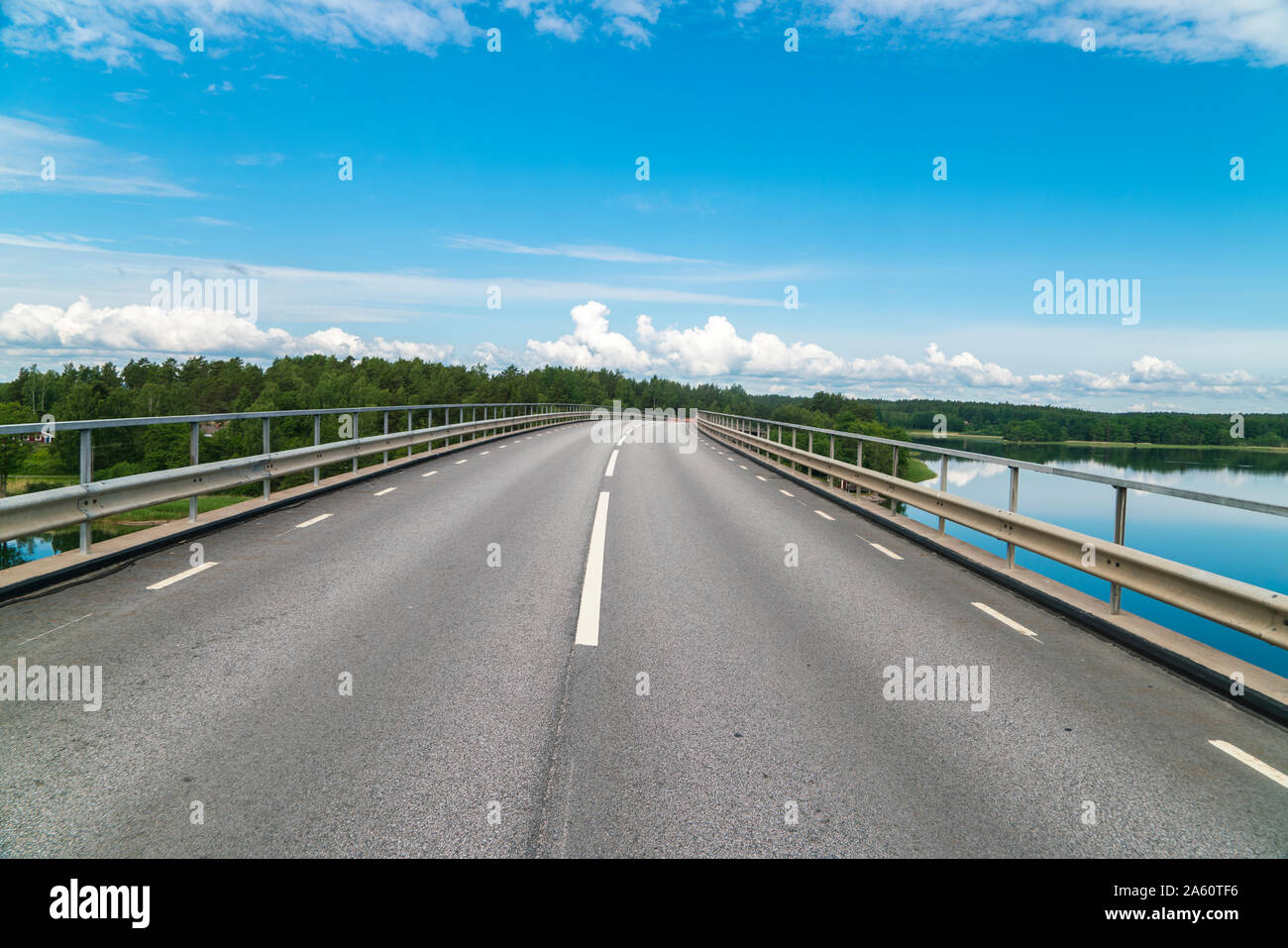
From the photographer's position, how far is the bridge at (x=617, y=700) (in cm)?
334

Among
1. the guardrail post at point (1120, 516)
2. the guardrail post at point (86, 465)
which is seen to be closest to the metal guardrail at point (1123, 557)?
the guardrail post at point (1120, 516)

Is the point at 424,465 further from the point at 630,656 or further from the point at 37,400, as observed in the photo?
the point at 37,400

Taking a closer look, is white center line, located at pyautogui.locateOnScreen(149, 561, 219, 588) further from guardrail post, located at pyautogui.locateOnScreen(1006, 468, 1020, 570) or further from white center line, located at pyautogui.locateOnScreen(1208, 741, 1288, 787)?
guardrail post, located at pyautogui.locateOnScreen(1006, 468, 1020, 570)

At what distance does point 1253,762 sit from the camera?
164 inches

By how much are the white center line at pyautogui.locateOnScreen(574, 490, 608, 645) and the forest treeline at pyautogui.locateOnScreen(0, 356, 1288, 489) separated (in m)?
7.02

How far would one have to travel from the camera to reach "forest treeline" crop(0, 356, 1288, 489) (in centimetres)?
4365

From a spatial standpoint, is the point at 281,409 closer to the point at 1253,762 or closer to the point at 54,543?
the point at 54,543

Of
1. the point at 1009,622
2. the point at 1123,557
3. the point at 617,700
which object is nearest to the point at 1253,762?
the point at 1123,557

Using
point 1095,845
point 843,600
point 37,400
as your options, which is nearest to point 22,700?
point 1095,845

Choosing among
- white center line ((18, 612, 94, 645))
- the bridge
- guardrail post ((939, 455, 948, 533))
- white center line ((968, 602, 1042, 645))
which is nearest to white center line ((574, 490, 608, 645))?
the bridge

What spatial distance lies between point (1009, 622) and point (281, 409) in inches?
3486

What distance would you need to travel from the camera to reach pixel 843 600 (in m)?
7.59

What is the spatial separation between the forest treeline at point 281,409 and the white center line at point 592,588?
7019 mm
